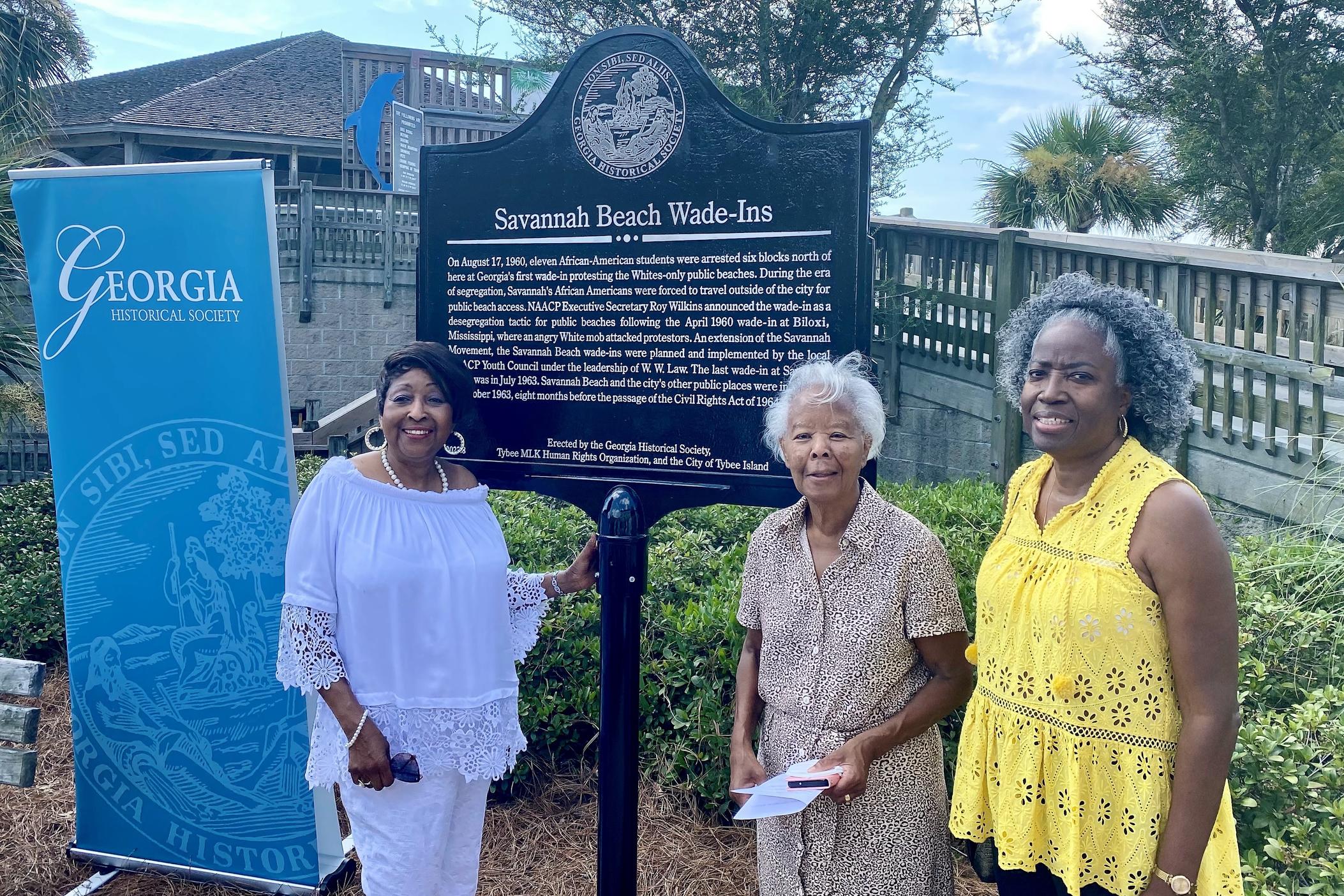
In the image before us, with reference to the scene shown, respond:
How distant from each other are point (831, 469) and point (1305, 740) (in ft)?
5.03

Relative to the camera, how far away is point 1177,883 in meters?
1.95

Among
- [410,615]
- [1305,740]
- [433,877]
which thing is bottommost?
[433,877]

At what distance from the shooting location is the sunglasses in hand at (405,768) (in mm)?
2676

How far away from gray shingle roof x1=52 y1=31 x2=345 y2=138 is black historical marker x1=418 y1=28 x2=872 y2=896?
16.8m

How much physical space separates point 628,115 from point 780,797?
1.97 metres

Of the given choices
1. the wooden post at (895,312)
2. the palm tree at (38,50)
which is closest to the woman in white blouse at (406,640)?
the wooden post at (895,312)

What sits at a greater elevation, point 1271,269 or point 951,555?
point 1271,269

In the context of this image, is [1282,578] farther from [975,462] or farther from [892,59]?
[892,59]

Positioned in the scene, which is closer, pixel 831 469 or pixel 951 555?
pixel 831 469

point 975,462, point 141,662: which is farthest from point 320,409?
point 141,662

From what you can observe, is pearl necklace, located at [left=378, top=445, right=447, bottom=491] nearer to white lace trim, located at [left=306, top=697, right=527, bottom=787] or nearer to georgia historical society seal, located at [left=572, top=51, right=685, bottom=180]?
white lace trim, located at [left=306, top=697, right=527, bottom=787]

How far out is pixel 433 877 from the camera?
2.78m

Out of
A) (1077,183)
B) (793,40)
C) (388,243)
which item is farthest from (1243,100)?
(388,243)

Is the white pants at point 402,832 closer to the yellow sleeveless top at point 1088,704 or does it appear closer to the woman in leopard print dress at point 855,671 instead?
the woman in leopard print dress at point 855,671
